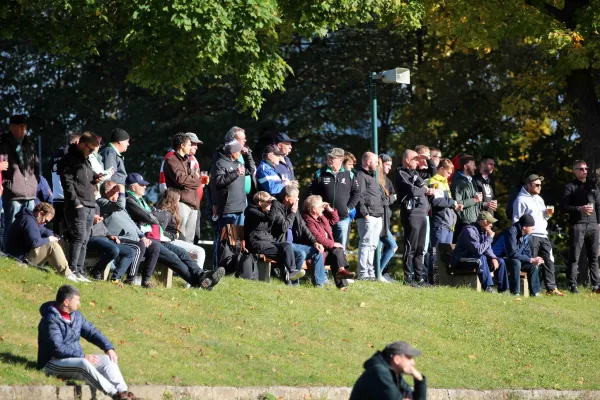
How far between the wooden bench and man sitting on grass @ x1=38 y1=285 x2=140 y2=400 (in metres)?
9.08

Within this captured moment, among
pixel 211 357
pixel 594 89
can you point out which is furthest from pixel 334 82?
pixel 211 357

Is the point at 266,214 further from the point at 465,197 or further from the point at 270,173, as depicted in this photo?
the point at 465,197

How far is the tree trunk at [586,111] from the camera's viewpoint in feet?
80.4

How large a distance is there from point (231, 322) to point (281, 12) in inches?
286

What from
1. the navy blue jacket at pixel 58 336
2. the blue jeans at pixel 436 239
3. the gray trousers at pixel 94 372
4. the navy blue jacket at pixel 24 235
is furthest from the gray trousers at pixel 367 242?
the gray trousers at pixel 94 372

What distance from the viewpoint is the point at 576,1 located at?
24.8 meters

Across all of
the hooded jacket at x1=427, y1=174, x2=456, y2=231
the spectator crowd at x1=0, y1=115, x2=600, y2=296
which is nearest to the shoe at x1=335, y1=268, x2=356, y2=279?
the spectator crowd at x1=0, y1=115, x2=600, y2=296

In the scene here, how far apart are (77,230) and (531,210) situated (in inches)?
353

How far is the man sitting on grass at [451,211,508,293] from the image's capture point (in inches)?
790

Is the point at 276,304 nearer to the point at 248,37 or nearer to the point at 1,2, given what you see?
the point at 248,37

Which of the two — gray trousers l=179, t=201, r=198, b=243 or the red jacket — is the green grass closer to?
the red jacket

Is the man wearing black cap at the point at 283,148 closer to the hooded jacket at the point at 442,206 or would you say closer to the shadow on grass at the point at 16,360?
the hooded jacket at the point at 442,206

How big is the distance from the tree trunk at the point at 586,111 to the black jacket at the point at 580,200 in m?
2.31

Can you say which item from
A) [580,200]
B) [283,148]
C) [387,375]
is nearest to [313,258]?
[283,148]
